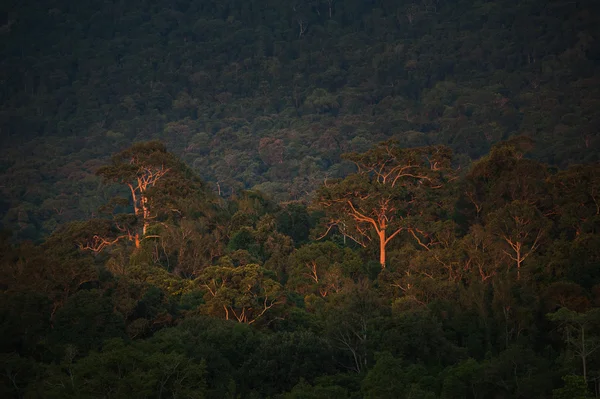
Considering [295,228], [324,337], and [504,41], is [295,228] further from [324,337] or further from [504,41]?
[504,41]

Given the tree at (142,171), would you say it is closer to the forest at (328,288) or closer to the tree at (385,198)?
the forest at (328,288)

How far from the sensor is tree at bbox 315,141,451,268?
183 feet

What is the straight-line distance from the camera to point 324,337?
41.3m

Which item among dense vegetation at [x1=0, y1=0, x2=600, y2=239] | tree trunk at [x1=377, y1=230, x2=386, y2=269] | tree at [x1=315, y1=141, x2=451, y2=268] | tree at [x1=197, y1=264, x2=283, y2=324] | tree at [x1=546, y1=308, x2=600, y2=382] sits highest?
tree at [x1=546, y1=308, x2=600, y2=382]

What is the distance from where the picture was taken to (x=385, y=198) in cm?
5534

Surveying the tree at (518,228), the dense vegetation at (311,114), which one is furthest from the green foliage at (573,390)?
the dense vegetation at (311,114)

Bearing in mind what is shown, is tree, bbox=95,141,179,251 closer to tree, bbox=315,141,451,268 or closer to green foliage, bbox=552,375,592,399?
tree, bbox=315,141,451,268

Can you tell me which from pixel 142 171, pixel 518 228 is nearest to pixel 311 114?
pixel 142 171

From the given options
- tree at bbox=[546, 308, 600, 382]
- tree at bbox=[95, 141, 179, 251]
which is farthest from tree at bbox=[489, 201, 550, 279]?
tree at bbox=[95, 141, 179, 251]

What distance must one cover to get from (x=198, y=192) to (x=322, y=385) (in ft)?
109

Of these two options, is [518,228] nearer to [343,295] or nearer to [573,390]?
[343,295]

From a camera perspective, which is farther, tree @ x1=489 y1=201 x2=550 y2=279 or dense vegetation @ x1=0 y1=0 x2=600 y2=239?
dense vegetation @ x1=0 y1=0 x2=600 y2=239

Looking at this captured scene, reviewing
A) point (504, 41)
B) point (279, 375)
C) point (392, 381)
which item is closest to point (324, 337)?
point (279, 375)

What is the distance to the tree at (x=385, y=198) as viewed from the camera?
55.8 metres
